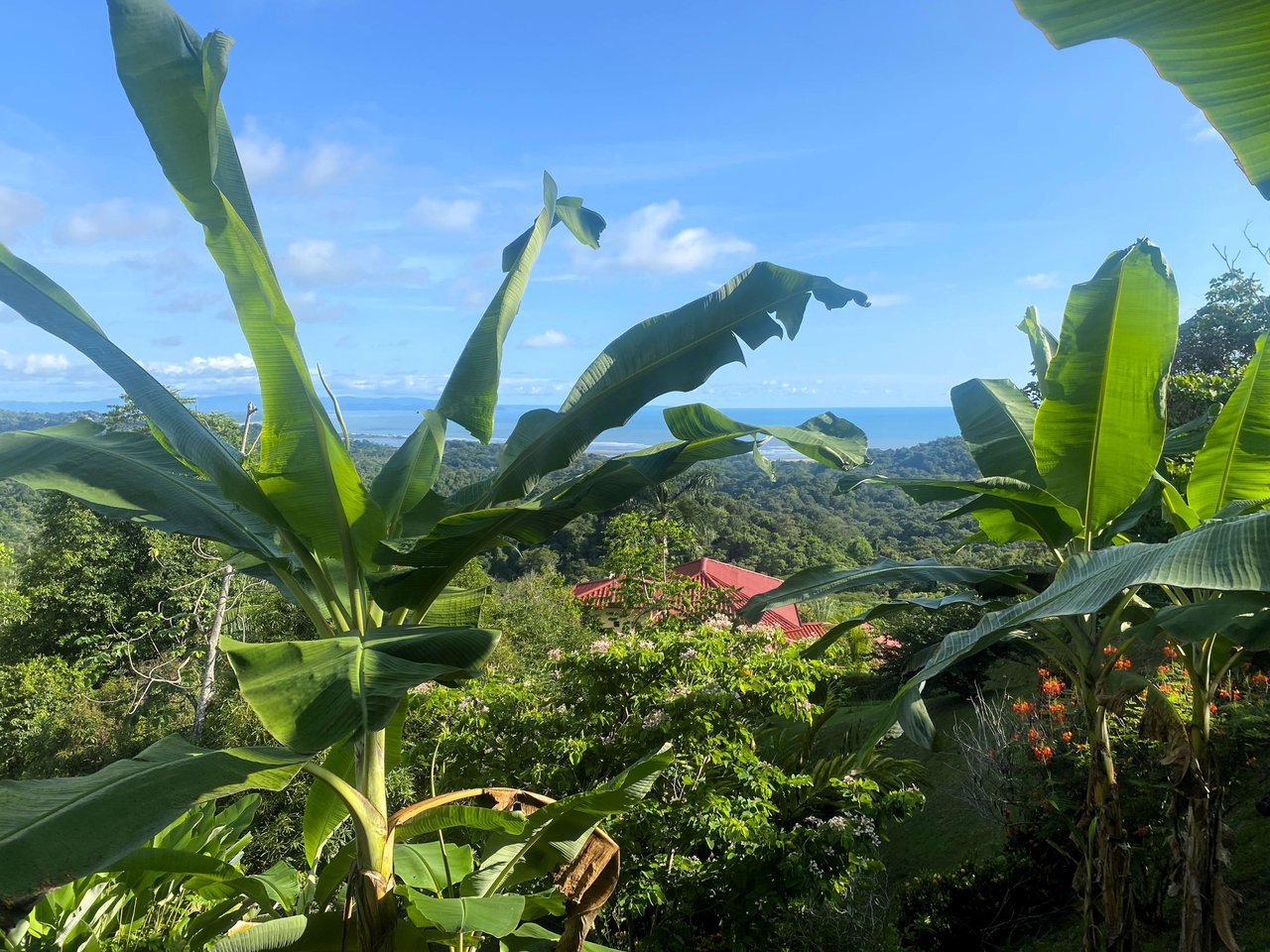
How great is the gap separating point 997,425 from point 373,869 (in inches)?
112

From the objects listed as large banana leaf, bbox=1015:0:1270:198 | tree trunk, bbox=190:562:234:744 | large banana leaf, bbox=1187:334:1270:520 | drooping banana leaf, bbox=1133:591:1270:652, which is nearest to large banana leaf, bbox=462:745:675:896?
drooping banana leaf, bbox=1133:591:1270:652

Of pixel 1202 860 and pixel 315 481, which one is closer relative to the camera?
pixel 315 481

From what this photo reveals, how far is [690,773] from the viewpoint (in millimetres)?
4848

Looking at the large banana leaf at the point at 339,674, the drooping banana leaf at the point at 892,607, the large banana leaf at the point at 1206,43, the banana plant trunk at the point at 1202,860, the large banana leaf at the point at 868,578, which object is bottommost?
the banana plant trunk at the point at 1202,860

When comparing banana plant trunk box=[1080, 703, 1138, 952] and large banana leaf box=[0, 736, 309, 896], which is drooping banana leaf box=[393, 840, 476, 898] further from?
banana plant trunk box=[1080, 703, 1138, 952]

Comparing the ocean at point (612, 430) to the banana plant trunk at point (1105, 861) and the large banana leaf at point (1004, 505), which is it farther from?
the banana plant trunk at point (1105, 861)

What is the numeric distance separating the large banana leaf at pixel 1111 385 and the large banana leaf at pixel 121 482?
2.61 meters

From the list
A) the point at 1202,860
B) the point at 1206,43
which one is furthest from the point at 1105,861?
the point at 1206,43

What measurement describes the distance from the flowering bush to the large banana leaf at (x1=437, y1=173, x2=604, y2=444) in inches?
92.9

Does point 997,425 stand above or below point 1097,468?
above

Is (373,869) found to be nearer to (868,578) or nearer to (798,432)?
(798,432)

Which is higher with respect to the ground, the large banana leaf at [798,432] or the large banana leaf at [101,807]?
the large banana leaf at [798,432]

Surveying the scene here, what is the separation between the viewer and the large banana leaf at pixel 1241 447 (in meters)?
2.68

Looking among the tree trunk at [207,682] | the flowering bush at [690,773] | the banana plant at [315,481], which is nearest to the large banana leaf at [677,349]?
the banana plant at [315,481]
